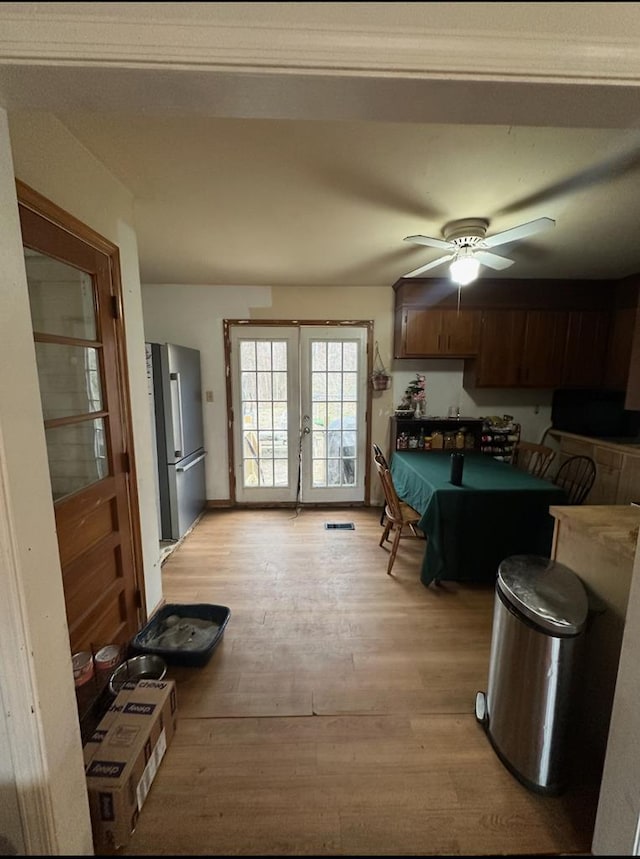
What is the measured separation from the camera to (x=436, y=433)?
3.58m

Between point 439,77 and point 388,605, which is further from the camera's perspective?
point 388,605

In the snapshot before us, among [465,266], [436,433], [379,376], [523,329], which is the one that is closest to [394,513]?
[436,433]

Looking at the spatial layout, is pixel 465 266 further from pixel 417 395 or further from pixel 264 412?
pixel 264 412

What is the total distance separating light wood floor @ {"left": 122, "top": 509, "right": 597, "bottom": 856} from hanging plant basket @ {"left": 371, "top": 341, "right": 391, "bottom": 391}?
198cm

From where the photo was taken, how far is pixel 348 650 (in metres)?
1.84

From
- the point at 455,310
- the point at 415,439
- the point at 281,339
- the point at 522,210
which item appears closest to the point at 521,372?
the point at 455,310

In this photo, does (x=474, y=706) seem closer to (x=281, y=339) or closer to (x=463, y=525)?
(x=463, y=525)

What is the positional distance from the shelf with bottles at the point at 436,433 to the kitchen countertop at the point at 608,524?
2.06 meters

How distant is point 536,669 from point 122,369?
7.28ft

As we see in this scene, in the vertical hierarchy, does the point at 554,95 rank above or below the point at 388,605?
above

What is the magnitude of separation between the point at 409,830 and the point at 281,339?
347cm

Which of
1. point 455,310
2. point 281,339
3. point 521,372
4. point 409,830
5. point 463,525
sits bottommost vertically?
point 409,830

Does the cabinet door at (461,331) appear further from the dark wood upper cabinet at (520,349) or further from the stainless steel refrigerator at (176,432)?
the stainless steel refrigerator at (176,432)

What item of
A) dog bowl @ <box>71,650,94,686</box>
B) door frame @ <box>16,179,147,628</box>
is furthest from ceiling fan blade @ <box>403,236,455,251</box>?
dog bowl @ <box>71,650,94,686</box>
